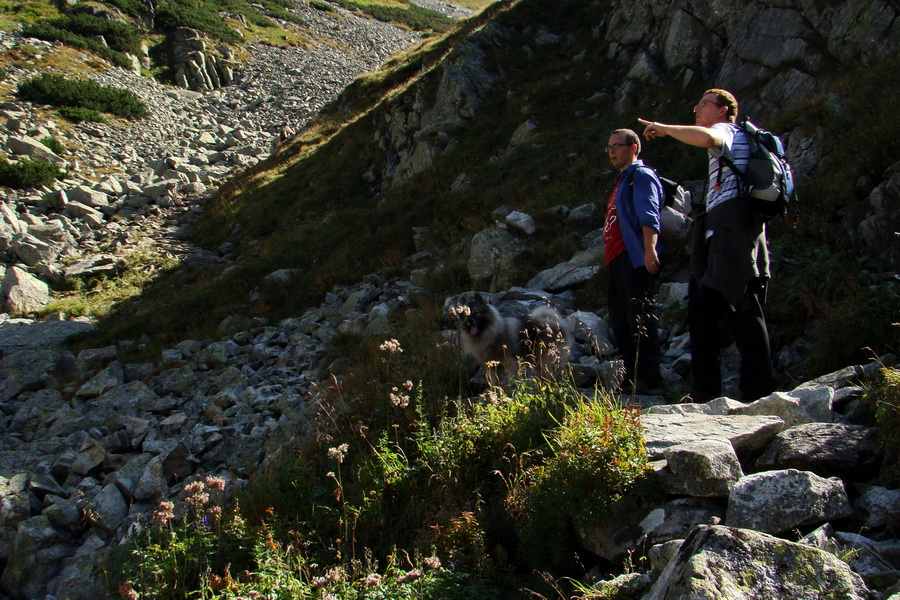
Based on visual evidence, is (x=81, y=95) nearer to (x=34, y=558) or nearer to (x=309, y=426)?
(x=34, y=558)

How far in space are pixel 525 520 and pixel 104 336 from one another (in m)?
11.2

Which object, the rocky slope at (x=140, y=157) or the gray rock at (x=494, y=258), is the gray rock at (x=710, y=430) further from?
the rocky slope at (x=140, y=157)

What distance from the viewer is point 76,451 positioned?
7.06 metres

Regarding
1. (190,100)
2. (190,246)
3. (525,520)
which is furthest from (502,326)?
(190,100)

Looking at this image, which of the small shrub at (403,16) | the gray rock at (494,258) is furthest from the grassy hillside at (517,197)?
the small shrub at (403,16)

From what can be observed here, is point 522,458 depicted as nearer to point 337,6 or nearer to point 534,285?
point 534,285

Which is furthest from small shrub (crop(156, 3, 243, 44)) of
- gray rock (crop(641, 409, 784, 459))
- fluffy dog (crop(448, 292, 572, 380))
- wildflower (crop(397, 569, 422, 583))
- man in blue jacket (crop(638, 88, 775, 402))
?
wildflower (crop(397, 569, 422, 583))

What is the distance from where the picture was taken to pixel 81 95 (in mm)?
28234

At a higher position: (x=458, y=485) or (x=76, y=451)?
(x=458, y=485)

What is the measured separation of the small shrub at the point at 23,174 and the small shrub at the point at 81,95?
826 centimetres

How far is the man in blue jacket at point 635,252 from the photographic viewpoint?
4.92m

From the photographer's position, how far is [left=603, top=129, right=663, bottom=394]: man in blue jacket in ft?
16.1

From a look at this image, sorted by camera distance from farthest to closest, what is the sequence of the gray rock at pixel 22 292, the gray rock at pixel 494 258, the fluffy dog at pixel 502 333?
the gray rock at pixel 22 292 < the gray rock at pixel 494 258 < the fluffy dog at pixel 502 333

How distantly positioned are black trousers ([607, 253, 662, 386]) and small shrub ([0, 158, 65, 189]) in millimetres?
22973
